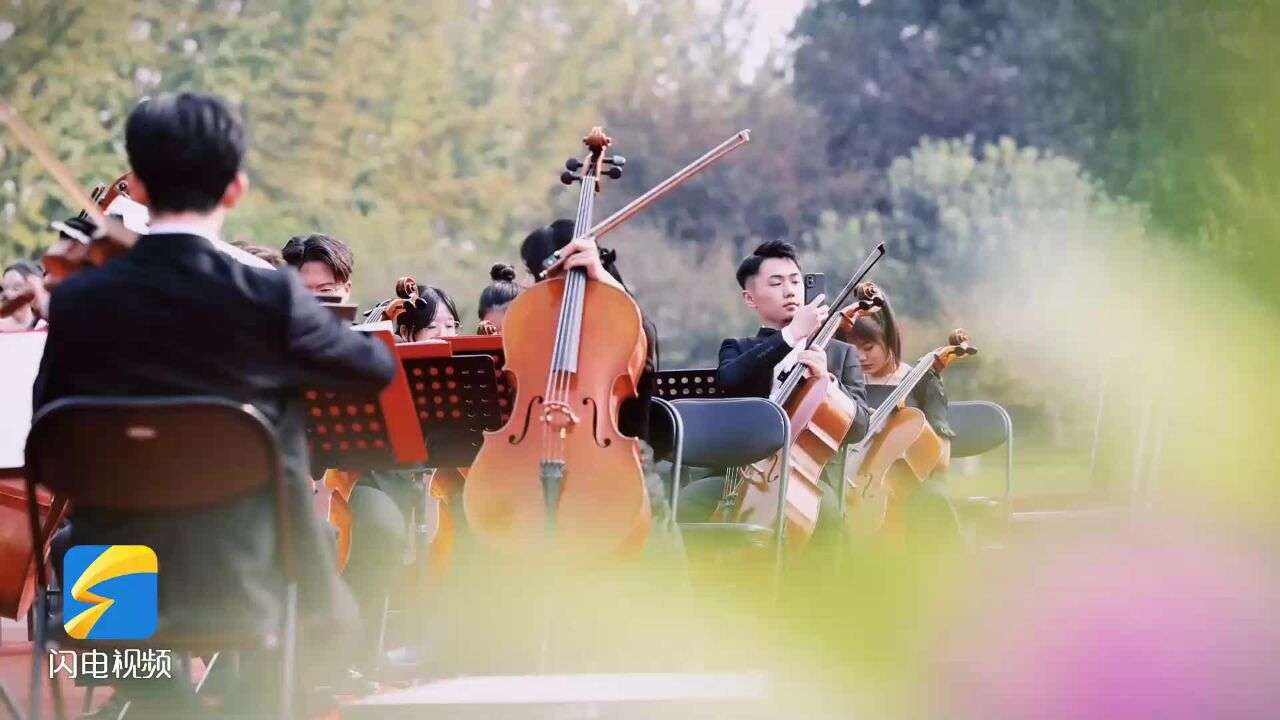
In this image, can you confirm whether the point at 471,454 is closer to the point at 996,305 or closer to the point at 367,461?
the point at 367,461

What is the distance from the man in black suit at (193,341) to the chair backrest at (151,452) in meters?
0.04

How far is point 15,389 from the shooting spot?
2.54 m

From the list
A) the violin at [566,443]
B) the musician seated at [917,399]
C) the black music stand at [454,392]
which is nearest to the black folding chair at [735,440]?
the violin at [566,443]

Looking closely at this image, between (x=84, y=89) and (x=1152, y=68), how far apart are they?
28.3ft

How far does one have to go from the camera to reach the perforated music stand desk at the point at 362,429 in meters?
2.26

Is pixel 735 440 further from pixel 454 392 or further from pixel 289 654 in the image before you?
pixel 289 654

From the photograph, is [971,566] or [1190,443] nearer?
[971,566]

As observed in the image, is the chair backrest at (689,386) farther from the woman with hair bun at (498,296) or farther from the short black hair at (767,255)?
the woman with hair bun at (498,296)

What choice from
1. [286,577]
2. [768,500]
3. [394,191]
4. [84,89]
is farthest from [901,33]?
[286,577]

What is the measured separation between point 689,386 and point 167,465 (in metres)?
2.08

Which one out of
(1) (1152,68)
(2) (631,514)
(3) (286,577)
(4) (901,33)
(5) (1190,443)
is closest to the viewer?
(3) (286,577)

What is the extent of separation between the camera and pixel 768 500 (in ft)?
12.8

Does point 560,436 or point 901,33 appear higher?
point 901,33

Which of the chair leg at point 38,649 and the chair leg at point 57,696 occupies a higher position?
the chair leg at point 38,649
